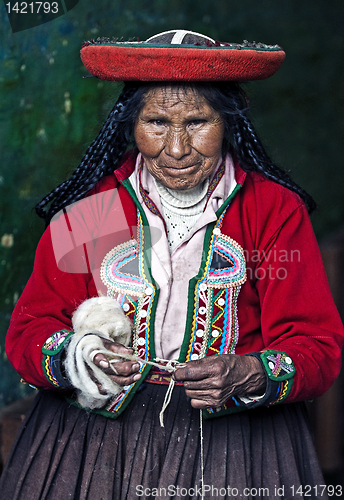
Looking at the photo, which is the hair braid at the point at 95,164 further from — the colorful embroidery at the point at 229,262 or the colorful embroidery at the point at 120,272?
the colorful embroidery at the point at 229,262

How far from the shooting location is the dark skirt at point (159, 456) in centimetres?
173

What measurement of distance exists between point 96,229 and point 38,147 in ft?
2.32

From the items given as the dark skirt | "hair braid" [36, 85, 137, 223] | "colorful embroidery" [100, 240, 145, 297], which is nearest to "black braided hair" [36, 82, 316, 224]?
"hair braid" [36, 85, 137, 223]

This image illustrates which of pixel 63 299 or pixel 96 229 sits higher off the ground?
pixel 96 229

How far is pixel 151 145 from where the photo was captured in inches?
68.3

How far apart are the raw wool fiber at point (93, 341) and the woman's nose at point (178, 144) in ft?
1.52

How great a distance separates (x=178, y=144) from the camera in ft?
5.50

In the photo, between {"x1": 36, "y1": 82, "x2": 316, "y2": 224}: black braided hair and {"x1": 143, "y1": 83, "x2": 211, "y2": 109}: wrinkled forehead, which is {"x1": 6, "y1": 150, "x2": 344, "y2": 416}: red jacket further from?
{"x1": 143, "y1": 83, "x2": 211, "y2": 109}: wrinkled forehead

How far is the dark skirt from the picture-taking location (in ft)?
5.67

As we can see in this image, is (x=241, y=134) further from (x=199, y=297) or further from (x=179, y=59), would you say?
(x=199, y=297)

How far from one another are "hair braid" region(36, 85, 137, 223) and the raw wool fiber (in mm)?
346

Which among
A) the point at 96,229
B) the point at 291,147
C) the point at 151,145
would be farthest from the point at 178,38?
the point at 291,147

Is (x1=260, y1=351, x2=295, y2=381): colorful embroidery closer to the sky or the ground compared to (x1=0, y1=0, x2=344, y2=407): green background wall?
closer to the ground

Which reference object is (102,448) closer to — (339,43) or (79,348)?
(79,348)
